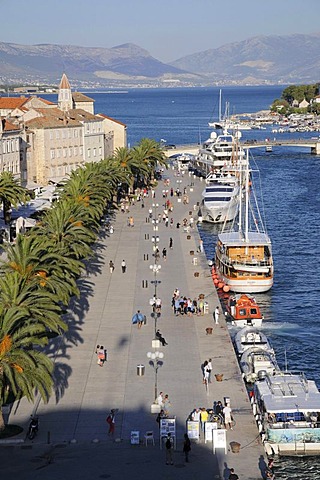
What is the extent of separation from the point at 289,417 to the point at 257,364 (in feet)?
27.0

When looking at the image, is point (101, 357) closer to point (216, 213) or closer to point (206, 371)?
point (206, 371)

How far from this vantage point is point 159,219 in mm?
84062

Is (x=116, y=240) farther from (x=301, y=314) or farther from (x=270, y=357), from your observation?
(x=270, y=357)

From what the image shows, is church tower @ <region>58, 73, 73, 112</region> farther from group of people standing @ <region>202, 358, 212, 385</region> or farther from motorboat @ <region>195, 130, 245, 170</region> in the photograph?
group of people standing @ <region>202, 358, 212, 385</region>

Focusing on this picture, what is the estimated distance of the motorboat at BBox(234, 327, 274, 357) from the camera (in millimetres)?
44094

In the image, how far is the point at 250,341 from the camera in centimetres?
4488

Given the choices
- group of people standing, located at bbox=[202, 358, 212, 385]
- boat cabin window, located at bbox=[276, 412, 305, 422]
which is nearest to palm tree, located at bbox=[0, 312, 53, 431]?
group of people standing, located at bbox=[202, 358, 212, 385]

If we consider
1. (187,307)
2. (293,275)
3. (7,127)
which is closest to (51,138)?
(7,127)

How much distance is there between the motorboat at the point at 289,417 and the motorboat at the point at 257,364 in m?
4.16

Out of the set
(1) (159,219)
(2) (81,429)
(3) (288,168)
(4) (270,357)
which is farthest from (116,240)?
(3) (288,168)

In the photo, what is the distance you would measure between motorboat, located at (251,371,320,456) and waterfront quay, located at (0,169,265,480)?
0.59 metres

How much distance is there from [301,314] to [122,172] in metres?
43.7

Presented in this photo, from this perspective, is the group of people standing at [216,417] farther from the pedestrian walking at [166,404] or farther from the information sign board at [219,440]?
the information sign board at [219,440]

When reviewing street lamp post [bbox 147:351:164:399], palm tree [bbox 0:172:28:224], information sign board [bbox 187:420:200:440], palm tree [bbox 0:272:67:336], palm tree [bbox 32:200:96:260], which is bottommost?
information sign board [bbox 187:420:200:440]
